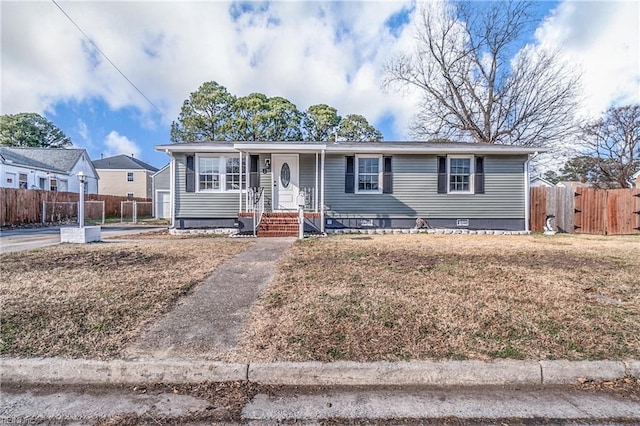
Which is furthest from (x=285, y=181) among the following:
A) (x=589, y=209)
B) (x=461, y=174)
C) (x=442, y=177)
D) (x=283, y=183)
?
(x=589, y=209)

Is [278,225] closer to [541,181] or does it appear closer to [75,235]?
[75,235]

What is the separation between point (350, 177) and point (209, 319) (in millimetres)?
9001

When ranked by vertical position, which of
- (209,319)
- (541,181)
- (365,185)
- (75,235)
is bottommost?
(209,319)

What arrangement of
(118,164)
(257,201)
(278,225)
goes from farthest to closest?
(118,164)
(257,201)
(278,225)

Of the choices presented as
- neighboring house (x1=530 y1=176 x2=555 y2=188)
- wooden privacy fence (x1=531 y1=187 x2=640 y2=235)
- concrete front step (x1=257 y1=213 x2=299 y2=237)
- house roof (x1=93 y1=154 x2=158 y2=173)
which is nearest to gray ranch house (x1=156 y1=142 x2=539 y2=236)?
concrete front step (x1=257 y1=213 x2=299 y2=237)

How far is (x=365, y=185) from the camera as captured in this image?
1189 centimetres

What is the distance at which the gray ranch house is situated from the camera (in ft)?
38.1

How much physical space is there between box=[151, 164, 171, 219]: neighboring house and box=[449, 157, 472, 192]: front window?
23.3 meters

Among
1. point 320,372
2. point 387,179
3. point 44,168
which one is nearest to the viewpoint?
point 320,372

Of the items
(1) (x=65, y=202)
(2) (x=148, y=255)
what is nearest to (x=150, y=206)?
(1) (x=65, y=202)

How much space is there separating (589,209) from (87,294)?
15.6 m

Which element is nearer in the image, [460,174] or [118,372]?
[118,372]

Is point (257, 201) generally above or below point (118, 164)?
below

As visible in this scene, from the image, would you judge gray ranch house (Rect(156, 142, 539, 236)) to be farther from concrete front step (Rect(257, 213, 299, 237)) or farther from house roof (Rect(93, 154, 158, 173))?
house roof (Rect(93, 154, 158, 173))
